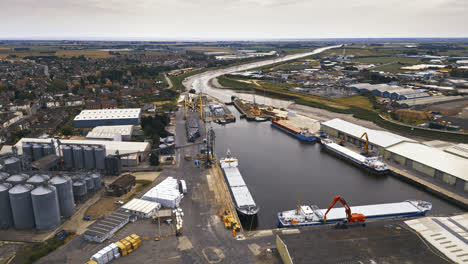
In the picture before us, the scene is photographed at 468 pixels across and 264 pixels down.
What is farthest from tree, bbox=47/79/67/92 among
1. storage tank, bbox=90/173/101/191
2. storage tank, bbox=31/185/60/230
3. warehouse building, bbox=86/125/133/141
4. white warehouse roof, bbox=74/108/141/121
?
storage tank, bbox=31/185/60/230

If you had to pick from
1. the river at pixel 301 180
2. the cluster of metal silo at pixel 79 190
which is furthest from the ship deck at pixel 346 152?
the cluster of metal silo at pixel 79 190

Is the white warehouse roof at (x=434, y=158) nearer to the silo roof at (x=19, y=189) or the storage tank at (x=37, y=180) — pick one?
the storage tank at (x=37, y=180)

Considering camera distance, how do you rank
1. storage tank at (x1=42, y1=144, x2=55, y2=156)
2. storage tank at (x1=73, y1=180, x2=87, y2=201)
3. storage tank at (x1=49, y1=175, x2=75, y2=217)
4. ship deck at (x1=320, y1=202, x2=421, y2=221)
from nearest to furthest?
storage tank at (x1=49, y1=175, x2=75, y2=217) < ship deck at (x1=320, y1=202, x2=421, y2=221) < storage tank at (x1=73, y1=180, x2=87, y2=201) < storage tank at (x1=42, y1=144, x2=55, y2=156)

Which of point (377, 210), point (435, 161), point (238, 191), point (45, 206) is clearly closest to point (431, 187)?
point (435, 161)

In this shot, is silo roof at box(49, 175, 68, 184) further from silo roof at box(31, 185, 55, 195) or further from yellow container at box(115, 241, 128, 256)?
yellow container at box(115, 241, 128, 256)

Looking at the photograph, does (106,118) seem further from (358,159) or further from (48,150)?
(358,159)

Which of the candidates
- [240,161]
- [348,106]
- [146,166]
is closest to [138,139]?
[146,166]
